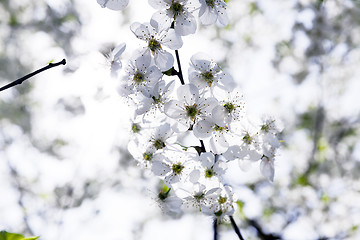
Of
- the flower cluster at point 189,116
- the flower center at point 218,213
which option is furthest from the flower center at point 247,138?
the flower center at point 218,213

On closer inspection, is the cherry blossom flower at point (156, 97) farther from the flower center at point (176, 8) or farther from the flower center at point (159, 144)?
the flower center at point (176, 8)

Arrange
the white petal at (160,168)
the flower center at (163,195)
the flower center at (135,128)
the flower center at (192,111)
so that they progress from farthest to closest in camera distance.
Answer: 1. the flower center at (163,195)
2. the flower center at (135,128)
3. the white petal at (160,168)
4. the flower center at (192,111)

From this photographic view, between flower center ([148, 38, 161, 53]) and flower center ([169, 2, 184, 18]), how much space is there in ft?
0.43

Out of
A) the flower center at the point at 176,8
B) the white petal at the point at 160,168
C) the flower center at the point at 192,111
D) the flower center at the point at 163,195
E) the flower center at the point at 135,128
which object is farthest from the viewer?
the flower center at the point at 163,195

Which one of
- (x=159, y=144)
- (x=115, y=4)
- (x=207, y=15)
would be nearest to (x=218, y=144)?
(x=159, y=144)

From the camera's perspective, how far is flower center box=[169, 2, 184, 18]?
1233 mm

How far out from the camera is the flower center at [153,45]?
1.30 metres

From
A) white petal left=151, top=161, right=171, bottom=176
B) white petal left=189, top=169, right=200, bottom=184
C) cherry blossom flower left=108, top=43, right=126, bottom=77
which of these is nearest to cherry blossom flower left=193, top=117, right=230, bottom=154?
white petal left=189, top=169, right=200, bottom=184

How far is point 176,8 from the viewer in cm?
124

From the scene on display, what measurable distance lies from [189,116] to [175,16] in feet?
1.35

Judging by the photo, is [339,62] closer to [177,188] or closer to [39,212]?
[177,188]

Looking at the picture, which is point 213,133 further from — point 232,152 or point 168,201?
point 168,201

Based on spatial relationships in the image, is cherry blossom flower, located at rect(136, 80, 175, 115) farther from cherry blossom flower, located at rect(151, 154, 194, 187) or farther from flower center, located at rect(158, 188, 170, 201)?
flower center, located at rect(158, 188, 170, 201)

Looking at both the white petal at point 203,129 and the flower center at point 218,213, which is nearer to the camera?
the white petal at point 203,129
